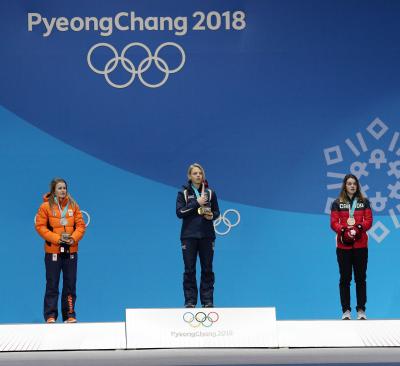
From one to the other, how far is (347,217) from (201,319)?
310 cm

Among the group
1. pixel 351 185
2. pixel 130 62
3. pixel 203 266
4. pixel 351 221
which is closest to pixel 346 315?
pixel 351 221

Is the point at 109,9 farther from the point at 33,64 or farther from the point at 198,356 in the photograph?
the point at 198,356

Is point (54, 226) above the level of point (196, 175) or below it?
below

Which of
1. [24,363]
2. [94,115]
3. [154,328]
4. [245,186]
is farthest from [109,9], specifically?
[24,363]

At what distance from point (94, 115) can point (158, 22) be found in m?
1.47

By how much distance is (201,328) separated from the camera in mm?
6090

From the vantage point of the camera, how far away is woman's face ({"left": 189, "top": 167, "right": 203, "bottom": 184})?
342 inches

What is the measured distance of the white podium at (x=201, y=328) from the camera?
237 inches

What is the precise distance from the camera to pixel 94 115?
32.3 ft

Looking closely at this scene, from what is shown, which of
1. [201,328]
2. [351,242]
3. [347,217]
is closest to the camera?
[201,328]

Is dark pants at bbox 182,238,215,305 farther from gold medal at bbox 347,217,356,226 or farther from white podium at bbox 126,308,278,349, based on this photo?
white podium at bbox 126,308,278,349

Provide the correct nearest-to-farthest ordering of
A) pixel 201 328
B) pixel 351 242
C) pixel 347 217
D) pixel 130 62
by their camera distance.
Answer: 1. pixel 201 328
2. pixel 351 242
3. pixel 347 217
4. pixel 130 62

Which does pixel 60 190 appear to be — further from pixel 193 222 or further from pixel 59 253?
pixel 193 222

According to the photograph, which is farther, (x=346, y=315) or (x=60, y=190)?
(x=60, y=190)
